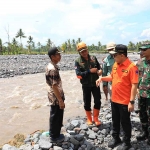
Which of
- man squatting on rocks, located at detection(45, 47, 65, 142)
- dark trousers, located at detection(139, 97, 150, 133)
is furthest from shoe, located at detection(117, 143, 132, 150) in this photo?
man squatting on rocks, located at detection(45, 47, 65, 142)

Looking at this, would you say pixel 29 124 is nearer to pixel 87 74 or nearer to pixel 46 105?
pixel 46 105

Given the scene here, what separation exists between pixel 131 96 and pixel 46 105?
6.45 m

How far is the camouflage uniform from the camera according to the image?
432 cm

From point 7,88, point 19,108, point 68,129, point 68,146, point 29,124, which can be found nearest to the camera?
point 68,146

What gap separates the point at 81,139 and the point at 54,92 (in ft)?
4.78

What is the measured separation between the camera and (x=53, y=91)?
166 inches

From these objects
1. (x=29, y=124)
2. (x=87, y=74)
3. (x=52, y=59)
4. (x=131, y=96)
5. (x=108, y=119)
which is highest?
(x=52, y=59)

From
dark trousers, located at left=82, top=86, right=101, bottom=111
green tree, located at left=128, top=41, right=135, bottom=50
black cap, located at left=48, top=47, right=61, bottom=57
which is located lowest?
dark trousers, located at left=82, top=86, right=101, bottom=111

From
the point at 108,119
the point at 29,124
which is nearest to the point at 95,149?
the point at 108,119

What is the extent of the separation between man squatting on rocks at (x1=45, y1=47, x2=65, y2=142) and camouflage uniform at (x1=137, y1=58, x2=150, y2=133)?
1624 mm

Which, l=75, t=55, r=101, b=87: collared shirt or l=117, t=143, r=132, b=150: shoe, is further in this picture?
l=75, t=55, r=101, b=87: collared shirt

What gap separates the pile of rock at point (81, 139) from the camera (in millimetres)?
4453

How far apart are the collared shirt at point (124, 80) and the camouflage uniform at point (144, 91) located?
0.45 meters

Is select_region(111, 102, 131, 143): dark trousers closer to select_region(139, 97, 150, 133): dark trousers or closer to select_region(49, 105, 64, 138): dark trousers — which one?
select_region(139, 97, 150, 133): dark trousers
